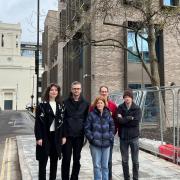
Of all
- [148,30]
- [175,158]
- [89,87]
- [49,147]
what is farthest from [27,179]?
[89,87]

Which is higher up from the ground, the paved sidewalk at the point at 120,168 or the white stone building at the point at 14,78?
the white stone building at the point at 14,78

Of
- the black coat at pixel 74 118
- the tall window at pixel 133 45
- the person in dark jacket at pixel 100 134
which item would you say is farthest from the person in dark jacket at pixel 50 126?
the tall window at pixel 133 45

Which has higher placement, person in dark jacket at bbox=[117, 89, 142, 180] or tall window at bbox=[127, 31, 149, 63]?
tall window at bbox=[127, 31, 149, 63]

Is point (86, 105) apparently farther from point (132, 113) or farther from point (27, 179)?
point (27, 179)

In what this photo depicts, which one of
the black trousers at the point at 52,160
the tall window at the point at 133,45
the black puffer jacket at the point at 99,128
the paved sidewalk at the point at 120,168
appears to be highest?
the tall window at the point at 133,45

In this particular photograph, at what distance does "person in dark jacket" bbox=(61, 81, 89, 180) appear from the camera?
7.29m

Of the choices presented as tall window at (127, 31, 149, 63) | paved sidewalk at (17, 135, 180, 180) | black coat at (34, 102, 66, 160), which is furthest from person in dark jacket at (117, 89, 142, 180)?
tall window at (127, 31, 149, 63)

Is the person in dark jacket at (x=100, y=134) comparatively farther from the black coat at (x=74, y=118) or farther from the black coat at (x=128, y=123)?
the black coat at (x=128, y=123)

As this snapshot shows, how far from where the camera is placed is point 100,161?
284 inches

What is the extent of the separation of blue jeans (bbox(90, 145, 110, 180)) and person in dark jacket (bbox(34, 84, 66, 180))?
0.58 m

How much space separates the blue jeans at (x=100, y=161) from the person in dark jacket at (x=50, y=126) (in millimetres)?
579

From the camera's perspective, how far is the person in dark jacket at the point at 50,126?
7.14m

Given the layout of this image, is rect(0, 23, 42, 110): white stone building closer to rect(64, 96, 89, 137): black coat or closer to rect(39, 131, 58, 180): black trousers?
rect(39, 131, 58, 180): black trousers

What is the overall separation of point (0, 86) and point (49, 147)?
120648 mm
